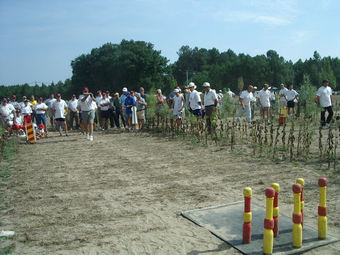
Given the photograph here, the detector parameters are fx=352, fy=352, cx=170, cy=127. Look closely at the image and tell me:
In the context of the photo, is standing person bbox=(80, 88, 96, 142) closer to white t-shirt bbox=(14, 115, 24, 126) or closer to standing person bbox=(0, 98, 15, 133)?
white t-shirt bbox=(14, 115, 24, 126)

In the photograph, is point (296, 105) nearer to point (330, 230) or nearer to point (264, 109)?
point (264, 109)

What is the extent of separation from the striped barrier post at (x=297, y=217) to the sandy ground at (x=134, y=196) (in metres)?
0.17

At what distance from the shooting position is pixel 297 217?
3887mm

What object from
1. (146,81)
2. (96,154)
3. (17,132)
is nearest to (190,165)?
(96,154)

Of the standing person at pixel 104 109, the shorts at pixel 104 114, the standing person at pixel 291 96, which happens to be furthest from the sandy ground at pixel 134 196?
the standing person at pixel 291 96

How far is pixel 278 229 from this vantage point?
14.3ft

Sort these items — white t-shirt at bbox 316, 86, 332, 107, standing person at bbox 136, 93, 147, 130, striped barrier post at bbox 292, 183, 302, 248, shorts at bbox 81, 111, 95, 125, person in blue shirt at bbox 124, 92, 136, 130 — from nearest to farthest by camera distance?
striped barrier post at bbox 292, 183, 302, 248, white t-shirt at bbox 316, 86, 332, 107, shorts at bbox 81, 111, 95, 125, person in blue shirt at bbox 124, 92, 136, 130, standing person at bbox 136, 93, 147, 130

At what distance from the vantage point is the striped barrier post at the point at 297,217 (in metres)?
3.84

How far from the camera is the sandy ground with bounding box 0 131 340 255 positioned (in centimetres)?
427

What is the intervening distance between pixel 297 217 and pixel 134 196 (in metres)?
2.96

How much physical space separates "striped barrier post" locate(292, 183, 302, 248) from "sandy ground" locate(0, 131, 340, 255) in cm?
17

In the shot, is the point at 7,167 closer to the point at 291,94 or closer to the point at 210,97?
the point at 210,97

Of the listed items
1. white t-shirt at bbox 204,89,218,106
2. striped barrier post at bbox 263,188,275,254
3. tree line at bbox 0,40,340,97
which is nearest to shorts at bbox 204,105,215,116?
white t-shirt at bbox 204,89,218,106

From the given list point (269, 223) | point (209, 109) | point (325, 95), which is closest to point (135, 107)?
point (209, 109)
